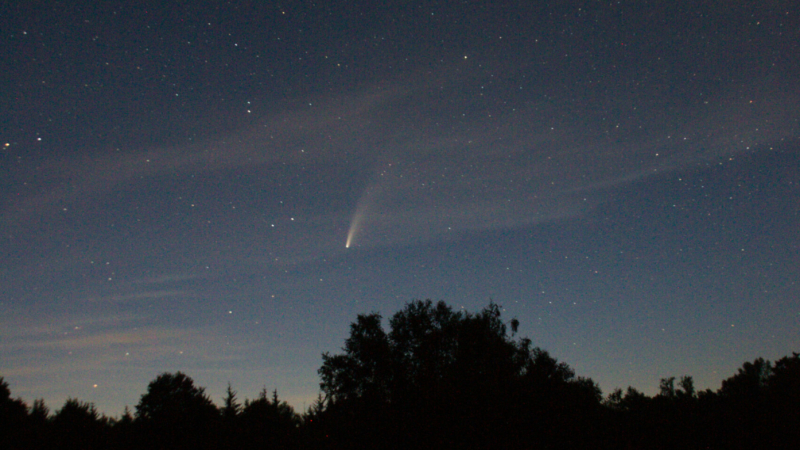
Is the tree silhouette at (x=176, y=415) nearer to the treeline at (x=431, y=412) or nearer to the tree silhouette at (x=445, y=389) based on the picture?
the treeline at (x=431, y=412)

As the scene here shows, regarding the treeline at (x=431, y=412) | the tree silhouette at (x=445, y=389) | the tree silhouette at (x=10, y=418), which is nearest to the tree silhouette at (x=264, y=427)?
the treeline at (x=431, y=412)

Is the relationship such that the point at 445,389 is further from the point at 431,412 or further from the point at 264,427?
the point at 264,427

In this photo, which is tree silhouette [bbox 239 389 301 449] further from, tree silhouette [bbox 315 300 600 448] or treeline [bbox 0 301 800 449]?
tree silhouette [bbox 315 300 600 448]

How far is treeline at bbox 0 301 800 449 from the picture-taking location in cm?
1571

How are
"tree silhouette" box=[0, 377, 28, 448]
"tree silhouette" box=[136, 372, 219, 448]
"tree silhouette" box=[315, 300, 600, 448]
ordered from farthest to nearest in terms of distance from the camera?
"tree silhouette" box=[136, 372, 219, 448]
"tree silhouette" box=[0, 377, 28, 448]
"tree silhouette" box=[315, 300, 600, 448]

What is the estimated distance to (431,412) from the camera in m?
15.7

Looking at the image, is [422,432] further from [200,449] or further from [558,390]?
[200,449]

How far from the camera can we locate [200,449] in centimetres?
4600

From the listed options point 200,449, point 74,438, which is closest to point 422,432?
point 200,449

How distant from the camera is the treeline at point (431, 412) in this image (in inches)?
619

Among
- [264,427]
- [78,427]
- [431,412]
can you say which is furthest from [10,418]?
[431,412]

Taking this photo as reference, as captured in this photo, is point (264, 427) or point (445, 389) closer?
point (445, 389)

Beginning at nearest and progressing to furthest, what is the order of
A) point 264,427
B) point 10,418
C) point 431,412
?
point 431,412 < point 10,418 < point 264,427

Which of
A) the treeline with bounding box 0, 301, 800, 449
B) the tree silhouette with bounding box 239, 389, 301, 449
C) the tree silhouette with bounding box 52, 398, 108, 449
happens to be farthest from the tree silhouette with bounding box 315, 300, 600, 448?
the tree silhouette with bounding box 52, 398, 108, 449
